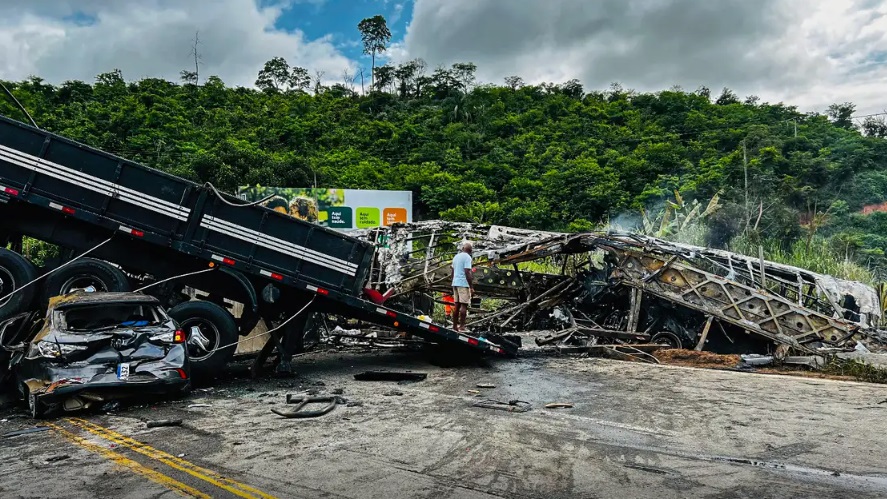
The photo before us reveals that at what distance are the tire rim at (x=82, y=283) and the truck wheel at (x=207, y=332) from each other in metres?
1.09

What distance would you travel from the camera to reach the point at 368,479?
16.1ft

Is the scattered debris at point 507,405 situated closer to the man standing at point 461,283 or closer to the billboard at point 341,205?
the man standing at point 461,283

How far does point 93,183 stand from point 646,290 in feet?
33.5

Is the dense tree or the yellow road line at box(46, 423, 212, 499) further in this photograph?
the dense tree

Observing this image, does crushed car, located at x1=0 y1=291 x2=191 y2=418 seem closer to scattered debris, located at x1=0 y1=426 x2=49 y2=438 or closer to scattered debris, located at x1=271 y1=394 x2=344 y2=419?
scattered debris, located at x1=0 y1=426 x2=49 y2=438

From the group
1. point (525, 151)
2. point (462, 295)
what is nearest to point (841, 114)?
point (525, 151)

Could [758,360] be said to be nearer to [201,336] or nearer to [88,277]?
[201,336]

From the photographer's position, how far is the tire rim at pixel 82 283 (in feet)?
30.2

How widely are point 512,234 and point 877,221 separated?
29.9m

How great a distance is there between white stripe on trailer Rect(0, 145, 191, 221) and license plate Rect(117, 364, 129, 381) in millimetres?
3029

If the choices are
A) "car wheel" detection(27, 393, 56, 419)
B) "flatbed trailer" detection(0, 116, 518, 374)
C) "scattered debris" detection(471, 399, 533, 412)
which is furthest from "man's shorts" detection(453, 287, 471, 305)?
"car wheel" detection(27, 393, 56, 419)

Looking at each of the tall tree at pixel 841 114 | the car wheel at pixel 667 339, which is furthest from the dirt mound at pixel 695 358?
the tall tree at pixel 841 114

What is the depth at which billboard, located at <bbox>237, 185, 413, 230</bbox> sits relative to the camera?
3069cm

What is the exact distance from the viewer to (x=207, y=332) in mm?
A: 9750
